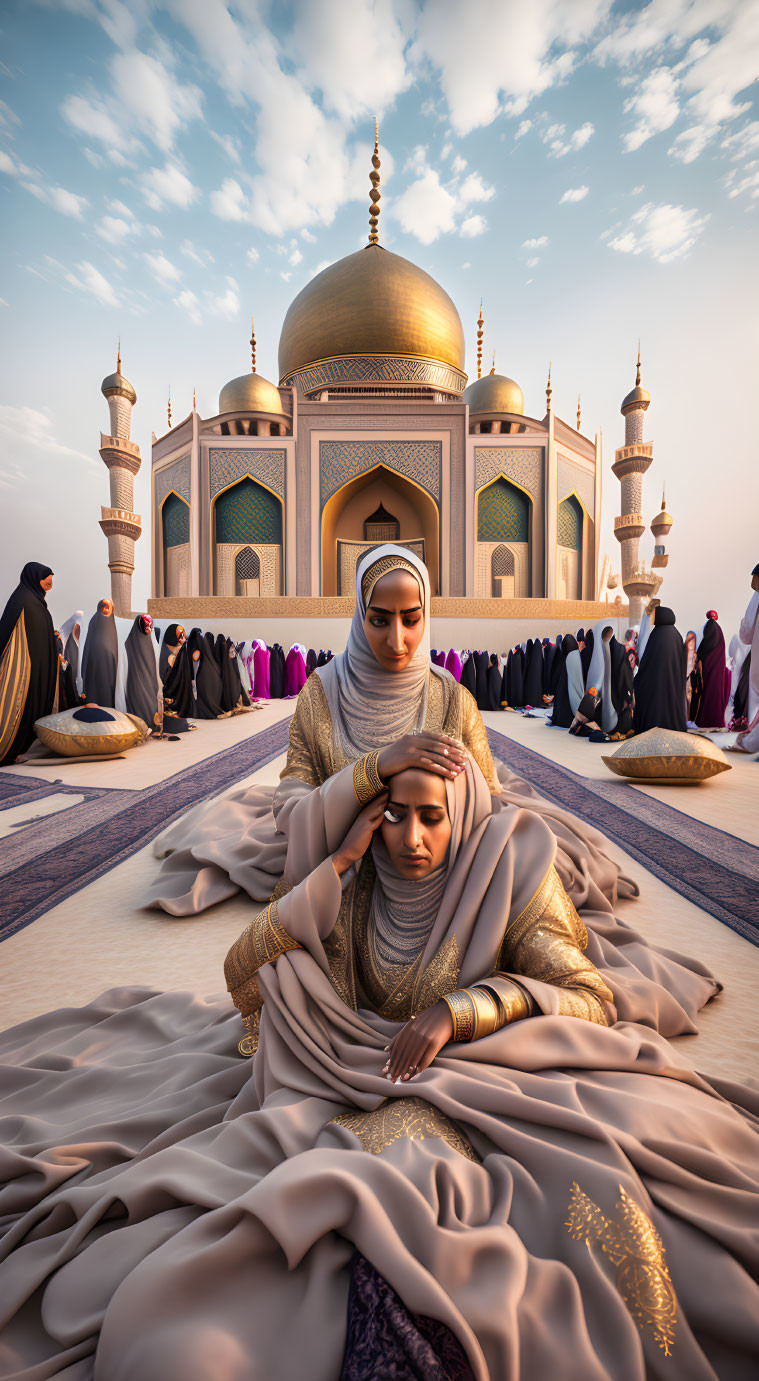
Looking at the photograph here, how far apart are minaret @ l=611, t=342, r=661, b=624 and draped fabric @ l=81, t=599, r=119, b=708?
1477 centimetres

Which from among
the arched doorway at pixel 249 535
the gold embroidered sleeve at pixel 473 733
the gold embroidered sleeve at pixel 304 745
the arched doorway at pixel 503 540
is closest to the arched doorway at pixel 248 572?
the arched doorway at pixel 249 535

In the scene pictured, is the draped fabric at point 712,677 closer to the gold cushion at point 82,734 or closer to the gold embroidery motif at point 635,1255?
the gold cushion at point 82,734

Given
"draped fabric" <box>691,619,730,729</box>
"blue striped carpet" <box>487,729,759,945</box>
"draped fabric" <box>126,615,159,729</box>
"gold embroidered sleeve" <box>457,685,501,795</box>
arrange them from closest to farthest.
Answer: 1. "gold embroidered sleeve" <box>457,685,501,795</box>
2. "blue striped carpet" <box>487,729,759,945</box>
3. "draped fabric" <box>126,615,159,729</box>
4. "draped fabric" <box>691,619,730,729</box>

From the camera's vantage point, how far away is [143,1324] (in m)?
0.66

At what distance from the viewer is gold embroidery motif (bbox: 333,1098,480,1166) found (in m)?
0.85

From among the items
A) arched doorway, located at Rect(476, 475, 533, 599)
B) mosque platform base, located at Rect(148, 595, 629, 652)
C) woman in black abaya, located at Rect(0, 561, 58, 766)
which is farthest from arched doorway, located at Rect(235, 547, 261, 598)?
woman in black abaya, located at Rect(0, 561, 58, 766)

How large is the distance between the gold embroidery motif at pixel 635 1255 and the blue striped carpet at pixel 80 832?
6.47 feet

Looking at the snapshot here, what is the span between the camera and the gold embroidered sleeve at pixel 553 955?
103 cm

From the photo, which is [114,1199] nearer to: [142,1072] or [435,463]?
[142,1072]

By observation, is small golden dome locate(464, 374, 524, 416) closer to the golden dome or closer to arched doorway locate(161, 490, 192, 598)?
the golden dome

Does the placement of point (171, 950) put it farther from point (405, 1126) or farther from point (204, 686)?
point (204, 686)

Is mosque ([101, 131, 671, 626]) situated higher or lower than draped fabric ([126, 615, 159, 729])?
higher

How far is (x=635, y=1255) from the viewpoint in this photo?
73 centimetres

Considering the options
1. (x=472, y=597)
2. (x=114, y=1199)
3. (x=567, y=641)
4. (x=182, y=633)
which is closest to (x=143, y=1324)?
(x=114, y=1199)
